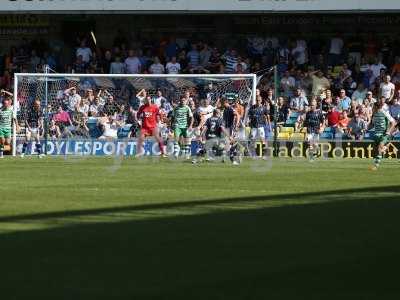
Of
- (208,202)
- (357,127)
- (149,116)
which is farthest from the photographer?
(357,127)

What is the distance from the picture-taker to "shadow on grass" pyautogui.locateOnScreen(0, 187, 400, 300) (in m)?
10.2

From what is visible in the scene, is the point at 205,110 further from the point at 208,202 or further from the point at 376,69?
the point at 208,202

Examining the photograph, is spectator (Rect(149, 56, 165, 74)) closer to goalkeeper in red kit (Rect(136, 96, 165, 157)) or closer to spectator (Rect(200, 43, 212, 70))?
spectator (Rect(200, 43, 212, 70))

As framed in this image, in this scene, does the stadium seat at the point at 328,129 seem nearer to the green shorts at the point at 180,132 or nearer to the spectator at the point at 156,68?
the green shorts at the point at 180,132

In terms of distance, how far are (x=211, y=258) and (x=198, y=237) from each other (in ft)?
6.91

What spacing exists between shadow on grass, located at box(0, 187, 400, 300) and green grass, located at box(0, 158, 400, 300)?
0.04ft

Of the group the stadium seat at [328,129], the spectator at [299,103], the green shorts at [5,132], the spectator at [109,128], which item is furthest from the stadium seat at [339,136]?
the green shorts at [5,132]

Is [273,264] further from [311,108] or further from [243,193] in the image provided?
[311,108]

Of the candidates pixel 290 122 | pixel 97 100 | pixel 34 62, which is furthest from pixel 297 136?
pixel 34 62

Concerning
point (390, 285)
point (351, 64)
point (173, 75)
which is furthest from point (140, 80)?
point (390, 285)

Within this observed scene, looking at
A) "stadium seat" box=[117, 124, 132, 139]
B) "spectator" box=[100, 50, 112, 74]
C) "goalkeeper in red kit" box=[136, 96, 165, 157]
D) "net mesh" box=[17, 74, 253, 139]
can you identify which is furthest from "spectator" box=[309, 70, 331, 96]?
"goalkeeper in red kit" box=[136, 96, 165, 157]

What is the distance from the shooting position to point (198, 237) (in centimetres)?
1442

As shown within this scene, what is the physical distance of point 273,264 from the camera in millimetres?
11961

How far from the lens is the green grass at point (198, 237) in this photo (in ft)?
34.2
